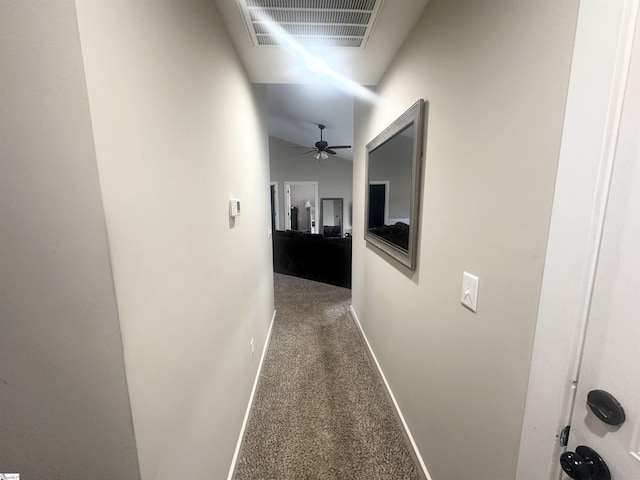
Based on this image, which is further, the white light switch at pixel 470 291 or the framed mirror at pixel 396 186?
the framed mirror at pixel 396 186

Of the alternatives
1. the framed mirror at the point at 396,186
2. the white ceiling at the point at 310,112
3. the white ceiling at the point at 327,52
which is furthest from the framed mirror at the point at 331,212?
the framed mirror at the point at 396,186

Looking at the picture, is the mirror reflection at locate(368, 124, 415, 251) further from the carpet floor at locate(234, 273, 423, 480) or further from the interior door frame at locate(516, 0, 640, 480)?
the carpet floor at locate(234, 273, 423, 480)

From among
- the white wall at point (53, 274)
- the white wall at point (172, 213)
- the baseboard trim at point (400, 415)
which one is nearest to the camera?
the white wall at point (53, 274)

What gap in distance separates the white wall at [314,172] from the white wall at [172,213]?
6.40 metres

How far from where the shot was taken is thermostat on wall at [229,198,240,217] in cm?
137

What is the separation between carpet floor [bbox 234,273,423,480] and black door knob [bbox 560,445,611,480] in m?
1.03

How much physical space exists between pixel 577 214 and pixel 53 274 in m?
1.09

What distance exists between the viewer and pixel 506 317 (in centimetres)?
78

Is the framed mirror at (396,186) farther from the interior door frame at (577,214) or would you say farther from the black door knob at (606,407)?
the black door knob at (606,407)

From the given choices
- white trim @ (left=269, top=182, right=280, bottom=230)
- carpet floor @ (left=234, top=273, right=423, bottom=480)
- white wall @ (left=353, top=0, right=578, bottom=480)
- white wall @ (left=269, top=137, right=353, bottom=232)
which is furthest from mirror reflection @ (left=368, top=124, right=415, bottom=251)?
white trim @ (left=269, top=182, right=280, bottom=230)

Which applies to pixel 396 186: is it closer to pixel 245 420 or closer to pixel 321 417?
pixel 321 417

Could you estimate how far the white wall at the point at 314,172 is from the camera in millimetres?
7695

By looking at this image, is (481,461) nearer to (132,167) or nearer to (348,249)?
(132,167)

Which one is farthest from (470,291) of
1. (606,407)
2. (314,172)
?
(314,172)
